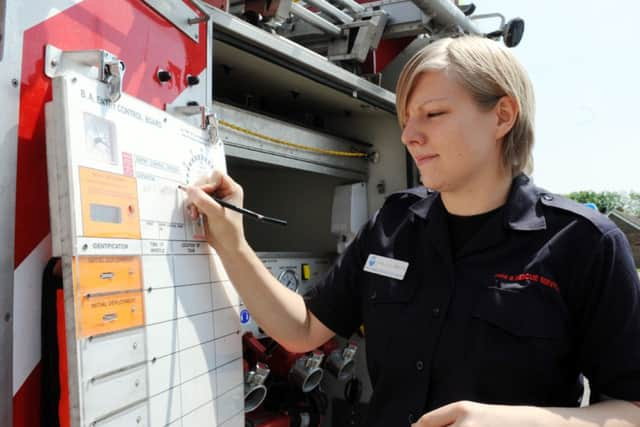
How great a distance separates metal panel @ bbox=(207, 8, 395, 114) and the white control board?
0.44m

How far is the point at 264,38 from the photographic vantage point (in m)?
1.86

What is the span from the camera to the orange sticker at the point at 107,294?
98cm

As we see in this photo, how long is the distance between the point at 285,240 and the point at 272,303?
175cm

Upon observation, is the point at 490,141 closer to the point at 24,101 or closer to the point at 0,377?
the point at 24,101

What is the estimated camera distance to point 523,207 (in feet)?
4.47

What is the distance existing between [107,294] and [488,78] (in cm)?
98

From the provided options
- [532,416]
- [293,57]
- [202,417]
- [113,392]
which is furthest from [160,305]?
[293,57]

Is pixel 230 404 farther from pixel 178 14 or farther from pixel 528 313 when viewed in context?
pixel 178 14

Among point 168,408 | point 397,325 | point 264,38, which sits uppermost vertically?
point 264,38

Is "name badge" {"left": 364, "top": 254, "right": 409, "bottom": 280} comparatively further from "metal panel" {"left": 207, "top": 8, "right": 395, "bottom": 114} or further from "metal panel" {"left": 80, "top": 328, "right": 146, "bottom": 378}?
"metal panel" {"left": 207, "top": 8, "right": 395, "bottom": 114}

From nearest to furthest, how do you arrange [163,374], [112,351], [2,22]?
1. [2,22]
2. [112,351]
3. [163,374]

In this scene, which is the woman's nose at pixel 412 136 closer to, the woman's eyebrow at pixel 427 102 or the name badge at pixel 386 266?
the woman's eyebrow at pixel 427 102

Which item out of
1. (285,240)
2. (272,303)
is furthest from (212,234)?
(285,240)

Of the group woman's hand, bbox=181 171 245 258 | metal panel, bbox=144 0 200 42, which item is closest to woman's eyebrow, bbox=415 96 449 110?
woman's hand, bbox=181 171 245 258
